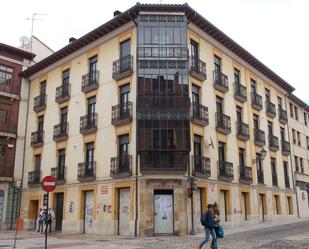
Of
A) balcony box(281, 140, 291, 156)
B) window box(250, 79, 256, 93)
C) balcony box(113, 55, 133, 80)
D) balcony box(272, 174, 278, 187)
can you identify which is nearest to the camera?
balcony box(113, 55, 133, 80)

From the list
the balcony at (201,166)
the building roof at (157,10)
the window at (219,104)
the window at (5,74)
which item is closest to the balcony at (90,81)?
the building roof at (157,10)

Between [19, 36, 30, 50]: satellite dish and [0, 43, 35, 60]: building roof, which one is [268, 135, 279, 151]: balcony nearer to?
[0, 43, 35, 60]: building roof

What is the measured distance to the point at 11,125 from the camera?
30.6m

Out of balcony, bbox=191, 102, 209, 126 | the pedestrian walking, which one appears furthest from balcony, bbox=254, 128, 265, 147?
the pedestrian walking

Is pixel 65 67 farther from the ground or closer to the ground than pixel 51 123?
farther from the ground

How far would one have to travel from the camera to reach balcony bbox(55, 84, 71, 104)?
27.7 meters

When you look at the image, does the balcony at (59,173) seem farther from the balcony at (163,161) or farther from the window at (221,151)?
the window at (221,151)

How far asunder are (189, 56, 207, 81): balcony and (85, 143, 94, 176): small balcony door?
27.1 feet

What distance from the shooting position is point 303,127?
134 ft

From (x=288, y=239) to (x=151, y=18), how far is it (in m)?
14.6

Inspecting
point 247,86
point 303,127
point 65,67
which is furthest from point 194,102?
point 303,127

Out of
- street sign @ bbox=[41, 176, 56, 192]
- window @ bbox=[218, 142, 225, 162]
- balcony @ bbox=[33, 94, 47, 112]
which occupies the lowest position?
street sign @ bbox=[41, 176, 56, 192]

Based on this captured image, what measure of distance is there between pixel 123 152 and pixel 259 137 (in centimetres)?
1252

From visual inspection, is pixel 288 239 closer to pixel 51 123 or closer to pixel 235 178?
pixel 235 178
